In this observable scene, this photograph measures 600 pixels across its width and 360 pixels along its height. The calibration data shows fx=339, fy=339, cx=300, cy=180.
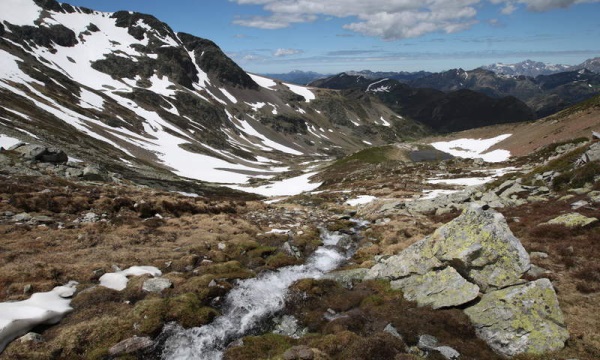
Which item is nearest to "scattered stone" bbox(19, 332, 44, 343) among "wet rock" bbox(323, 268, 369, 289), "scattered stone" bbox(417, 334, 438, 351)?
"wet rock" bbox(323, 268, 369, 289)

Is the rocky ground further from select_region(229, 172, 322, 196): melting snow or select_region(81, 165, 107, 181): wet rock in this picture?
select_region(229, 172, 322, 196): melting snow

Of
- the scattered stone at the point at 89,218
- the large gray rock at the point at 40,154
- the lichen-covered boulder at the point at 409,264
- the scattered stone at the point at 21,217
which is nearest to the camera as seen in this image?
the lichen-covered boulder at the point at 409,264

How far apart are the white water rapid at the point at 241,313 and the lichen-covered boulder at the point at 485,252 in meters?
9.51

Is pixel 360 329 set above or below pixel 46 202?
below

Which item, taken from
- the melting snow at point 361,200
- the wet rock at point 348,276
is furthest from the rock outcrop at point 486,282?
the melting snow at point 361,200

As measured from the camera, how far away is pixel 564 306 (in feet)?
52.4

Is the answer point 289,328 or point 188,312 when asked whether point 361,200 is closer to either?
point 289,328

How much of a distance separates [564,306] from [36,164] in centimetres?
5811

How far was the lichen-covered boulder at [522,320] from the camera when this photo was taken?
1395cm

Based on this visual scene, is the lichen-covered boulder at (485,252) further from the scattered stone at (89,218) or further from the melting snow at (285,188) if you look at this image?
the melting snow at (285,188)

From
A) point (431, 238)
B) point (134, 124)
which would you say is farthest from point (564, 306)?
point (134, 124)

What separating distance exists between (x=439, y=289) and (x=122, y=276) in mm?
17984

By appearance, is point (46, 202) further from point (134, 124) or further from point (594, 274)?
point (134, 124)

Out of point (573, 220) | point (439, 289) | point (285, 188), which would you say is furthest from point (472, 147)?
point (439, 289)
